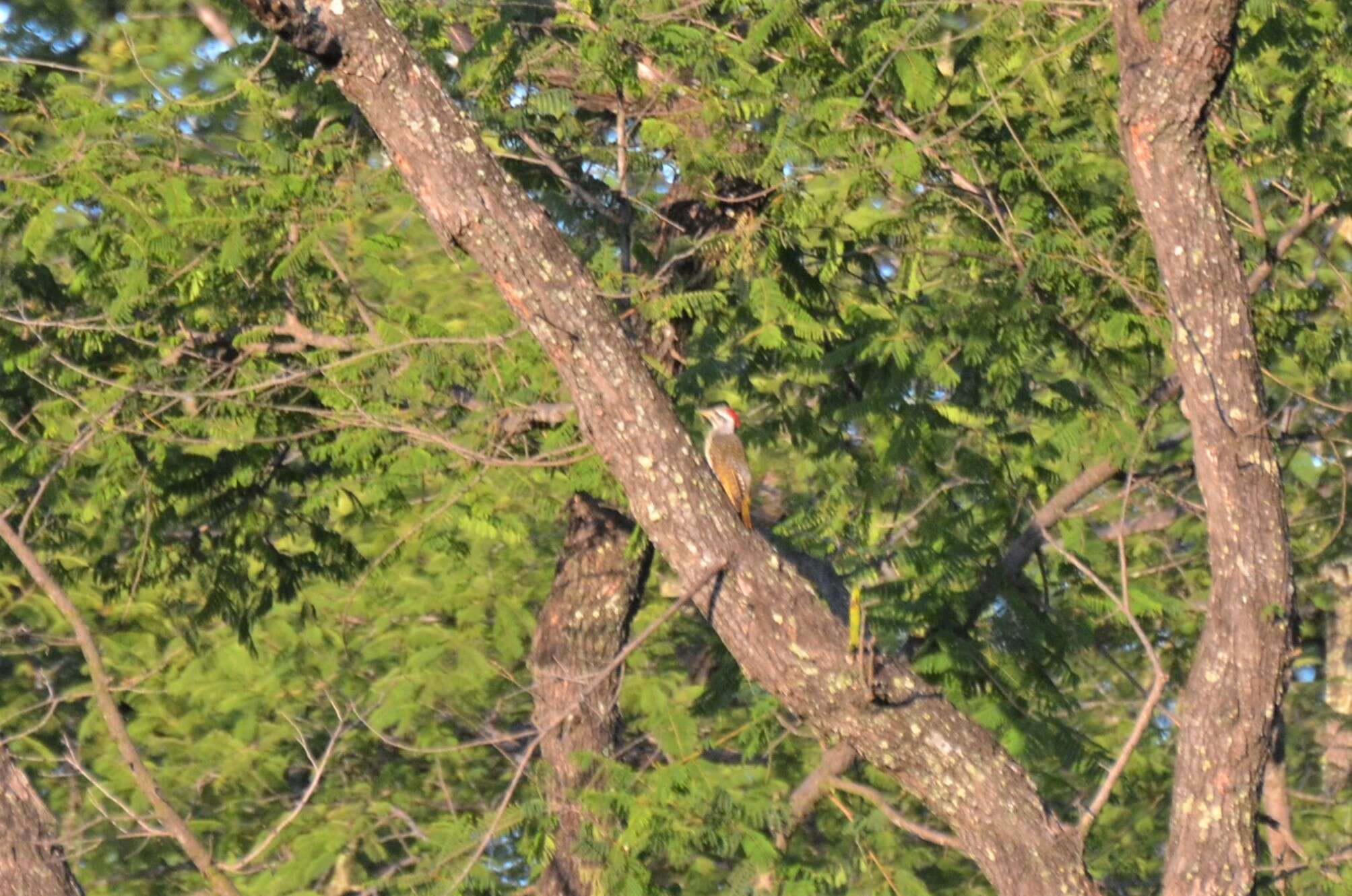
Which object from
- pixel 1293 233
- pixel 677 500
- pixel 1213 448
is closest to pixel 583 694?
pixel 677 500

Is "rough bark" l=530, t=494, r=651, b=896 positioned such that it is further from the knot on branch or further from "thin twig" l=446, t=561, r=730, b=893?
the knot on branch

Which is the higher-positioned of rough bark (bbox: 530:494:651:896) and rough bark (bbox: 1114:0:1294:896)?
rough bark (bbox: 1114:0:1294:896)

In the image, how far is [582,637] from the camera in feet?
23.5

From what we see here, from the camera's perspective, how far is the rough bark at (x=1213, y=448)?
4.09 meters

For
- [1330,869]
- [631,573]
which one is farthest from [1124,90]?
[631,573]

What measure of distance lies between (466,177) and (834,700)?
176 centimetres

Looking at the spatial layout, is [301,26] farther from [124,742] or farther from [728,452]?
[728,452]

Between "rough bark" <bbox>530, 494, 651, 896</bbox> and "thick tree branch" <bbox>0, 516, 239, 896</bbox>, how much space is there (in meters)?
2.17

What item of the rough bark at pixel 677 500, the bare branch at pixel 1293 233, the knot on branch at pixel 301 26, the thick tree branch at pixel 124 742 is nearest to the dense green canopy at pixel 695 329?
the bare branch at pixel 1293 233

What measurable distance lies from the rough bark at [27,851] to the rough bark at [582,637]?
2295 mm

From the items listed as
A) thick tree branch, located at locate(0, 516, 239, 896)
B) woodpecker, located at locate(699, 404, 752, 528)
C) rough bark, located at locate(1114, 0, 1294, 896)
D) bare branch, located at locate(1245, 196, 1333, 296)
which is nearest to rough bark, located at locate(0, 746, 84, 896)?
thick tree branch, located at locate(0, 516, 239, 896)

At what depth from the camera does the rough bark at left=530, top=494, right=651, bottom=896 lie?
6688 mm

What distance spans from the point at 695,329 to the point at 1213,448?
3514mm

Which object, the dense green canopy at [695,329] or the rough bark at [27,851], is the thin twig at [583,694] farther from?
the rough bark at [27,851]
